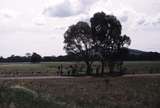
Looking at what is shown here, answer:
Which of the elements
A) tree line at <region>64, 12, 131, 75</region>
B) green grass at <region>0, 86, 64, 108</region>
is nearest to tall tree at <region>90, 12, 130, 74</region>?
tree line at <region>64, 12, 131, 75</region>

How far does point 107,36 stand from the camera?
6194cm

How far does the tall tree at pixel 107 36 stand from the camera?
A: 61312mm

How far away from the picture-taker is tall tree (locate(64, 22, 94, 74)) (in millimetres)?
60375

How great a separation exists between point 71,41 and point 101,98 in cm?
3759

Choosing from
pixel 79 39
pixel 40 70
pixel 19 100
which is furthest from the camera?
pixel 40 70

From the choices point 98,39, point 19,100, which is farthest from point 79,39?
point 19,100

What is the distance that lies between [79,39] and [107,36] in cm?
508

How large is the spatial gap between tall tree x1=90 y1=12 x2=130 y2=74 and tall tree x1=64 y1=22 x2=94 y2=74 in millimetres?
1365

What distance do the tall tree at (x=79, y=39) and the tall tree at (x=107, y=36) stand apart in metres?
1.36

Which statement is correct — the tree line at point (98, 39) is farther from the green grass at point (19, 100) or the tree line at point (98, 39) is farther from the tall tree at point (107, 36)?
the green grass at point (19, 100)

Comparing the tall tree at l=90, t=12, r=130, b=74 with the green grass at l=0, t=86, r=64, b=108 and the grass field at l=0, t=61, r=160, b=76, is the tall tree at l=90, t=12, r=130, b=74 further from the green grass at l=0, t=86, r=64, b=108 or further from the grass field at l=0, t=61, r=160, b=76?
the green grass at l=0, t=86, r=64, b=108

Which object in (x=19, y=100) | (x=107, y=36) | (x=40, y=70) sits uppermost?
(x=107, y=36)

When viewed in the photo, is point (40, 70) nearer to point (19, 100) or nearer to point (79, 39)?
point (79, 39)

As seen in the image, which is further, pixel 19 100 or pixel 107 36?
pixel 107 36
